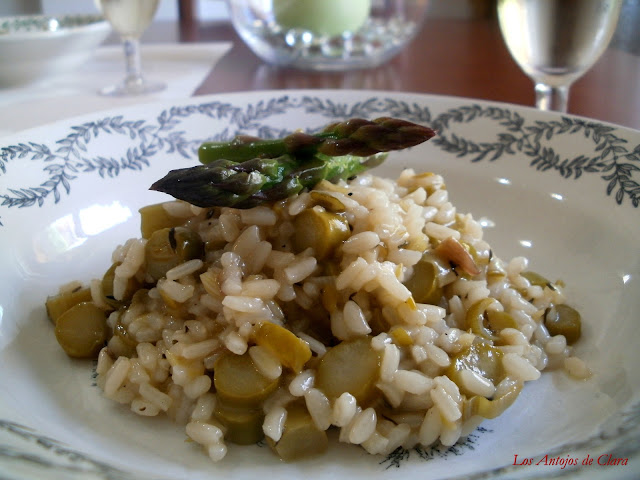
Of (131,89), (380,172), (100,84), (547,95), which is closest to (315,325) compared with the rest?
(380,172)

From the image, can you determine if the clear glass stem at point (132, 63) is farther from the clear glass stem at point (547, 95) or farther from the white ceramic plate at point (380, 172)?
the clear glass stem at point (547, 95)

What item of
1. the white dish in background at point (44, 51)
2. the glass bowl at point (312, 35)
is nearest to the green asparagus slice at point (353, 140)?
the white dish in background at point (44, 51)

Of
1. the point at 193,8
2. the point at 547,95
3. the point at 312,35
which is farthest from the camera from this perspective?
the point at 193,8

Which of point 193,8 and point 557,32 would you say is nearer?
point 557,32

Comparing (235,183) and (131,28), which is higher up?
(235,183)

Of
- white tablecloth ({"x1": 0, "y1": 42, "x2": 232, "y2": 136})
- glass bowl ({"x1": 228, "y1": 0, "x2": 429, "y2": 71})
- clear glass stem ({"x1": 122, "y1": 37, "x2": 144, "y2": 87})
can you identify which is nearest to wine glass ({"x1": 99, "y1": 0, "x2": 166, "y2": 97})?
clear glass stem ({"x1": 122, "y1": 37, "x2": 144, "y2": 87})

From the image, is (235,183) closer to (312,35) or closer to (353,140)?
(353,140)

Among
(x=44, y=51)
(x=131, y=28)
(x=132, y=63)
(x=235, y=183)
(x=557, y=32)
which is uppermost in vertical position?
(x=557, y=32)
